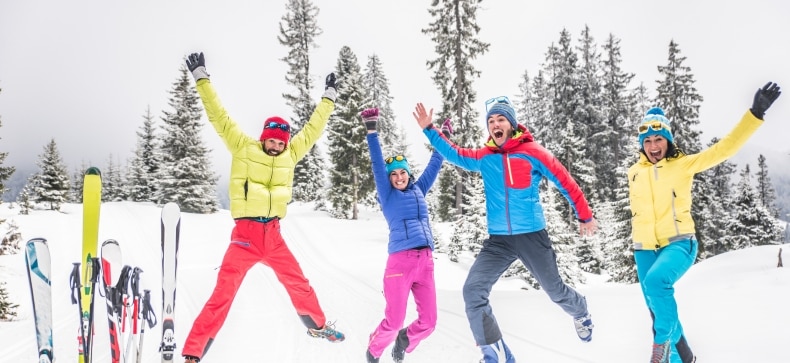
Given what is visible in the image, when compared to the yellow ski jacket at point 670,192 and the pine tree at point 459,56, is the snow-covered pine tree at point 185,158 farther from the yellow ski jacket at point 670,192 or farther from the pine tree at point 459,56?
the yellow ski jacket at point 670,192

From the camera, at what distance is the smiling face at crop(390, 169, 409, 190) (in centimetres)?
522

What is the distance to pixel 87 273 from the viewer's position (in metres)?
3.99

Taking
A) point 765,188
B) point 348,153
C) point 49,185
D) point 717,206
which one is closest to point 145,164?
point 49,185

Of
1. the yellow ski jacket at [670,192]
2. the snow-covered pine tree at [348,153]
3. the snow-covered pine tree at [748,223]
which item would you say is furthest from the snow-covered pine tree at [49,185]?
the snow-covered pine tree at [748,223]

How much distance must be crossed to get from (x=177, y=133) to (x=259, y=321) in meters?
27.2

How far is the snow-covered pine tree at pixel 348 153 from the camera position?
2639cm

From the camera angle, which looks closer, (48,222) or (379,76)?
(48,222)

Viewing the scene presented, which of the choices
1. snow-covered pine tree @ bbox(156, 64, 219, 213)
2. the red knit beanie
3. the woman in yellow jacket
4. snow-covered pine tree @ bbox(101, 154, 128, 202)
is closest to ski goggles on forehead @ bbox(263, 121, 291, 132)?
the red knit beanie

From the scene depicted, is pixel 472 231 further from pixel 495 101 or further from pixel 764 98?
pixel 764 98

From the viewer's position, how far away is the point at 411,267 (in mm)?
4828

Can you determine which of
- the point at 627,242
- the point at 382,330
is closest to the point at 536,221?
the point at 382,330

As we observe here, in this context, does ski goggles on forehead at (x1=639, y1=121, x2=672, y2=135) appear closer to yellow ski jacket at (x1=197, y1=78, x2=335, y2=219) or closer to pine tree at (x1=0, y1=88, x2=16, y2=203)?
yellow ski jacket at (x1=197, y1=78, x2=335, y2=219)

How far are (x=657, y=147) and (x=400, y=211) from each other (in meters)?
2.87

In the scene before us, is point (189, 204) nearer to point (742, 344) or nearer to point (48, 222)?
point (48, 222)
